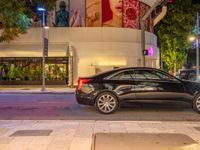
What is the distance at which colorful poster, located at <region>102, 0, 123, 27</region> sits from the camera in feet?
112

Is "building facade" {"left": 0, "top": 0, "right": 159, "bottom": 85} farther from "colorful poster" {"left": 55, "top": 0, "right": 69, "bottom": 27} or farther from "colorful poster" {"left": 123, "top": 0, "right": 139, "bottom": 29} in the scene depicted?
"colorful poster" {"left": 123, "top": 0, "right": 139, "bottom": 29}

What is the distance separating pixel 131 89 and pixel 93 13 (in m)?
20.8

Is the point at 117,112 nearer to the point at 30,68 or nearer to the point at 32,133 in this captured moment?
the point at 32,133

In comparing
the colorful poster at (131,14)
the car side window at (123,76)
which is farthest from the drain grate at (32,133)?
the colorful poster at (131,14)

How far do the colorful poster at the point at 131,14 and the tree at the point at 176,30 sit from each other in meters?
11.0

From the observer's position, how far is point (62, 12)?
34281mm

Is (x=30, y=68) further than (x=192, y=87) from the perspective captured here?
Yes

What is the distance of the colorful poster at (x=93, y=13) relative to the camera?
112 ft

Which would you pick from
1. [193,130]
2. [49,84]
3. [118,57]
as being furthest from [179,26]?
[193,130]

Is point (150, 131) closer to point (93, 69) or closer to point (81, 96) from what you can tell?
point (81, 96)

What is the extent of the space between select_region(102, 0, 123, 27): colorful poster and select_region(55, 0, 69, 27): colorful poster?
2929mm

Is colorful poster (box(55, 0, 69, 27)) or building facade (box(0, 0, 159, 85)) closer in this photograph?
building facade (box(0, 0, 159, 85))

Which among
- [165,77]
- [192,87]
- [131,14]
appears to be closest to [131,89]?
[165,77]

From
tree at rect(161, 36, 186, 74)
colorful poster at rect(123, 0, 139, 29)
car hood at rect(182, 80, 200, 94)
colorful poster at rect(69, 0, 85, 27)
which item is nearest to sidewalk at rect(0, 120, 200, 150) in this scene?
car hood at rect(182, 80, 200, 94)
